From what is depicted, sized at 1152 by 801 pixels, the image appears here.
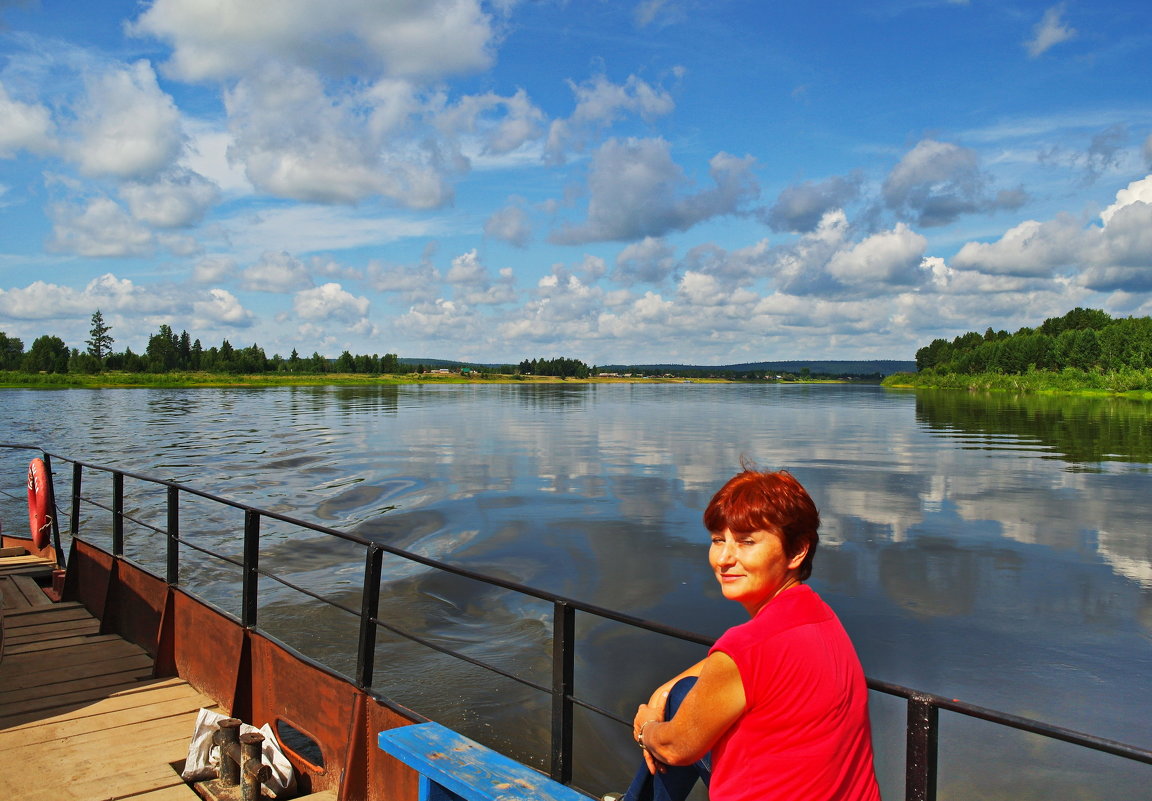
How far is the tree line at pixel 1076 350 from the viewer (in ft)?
453

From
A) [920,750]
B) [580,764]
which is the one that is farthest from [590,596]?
[920,750]

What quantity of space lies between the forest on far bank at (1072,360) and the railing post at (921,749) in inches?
5397

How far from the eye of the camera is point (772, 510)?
2.51 metres

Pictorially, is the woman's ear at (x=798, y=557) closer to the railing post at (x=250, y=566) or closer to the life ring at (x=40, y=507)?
the railing post at (x=250, y=566)

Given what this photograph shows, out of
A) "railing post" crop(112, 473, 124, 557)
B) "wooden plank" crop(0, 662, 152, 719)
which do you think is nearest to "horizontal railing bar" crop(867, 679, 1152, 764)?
"wooden plank" crop(0, 662, 152, 719)

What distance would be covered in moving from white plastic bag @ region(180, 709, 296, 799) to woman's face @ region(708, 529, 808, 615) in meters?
3.78

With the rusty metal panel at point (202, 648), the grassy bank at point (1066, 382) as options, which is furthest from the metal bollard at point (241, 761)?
the grassy bank at point (1066, 382)

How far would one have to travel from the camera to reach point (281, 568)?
15648mm

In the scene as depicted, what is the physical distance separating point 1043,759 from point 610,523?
39.6 feet

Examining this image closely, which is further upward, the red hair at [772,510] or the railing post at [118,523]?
the red hair at [772,510]

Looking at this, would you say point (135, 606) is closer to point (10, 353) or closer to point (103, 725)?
point (103, 725)

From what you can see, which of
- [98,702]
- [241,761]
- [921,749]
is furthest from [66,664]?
[921,749]

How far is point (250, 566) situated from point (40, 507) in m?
5.46

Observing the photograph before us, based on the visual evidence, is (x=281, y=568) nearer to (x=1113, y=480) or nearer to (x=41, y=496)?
(x=41, y=496)
